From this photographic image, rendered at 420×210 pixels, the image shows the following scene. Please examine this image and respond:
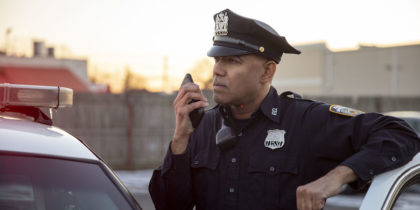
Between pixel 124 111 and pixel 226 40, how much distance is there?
1168cm

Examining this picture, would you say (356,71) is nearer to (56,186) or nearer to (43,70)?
(43,70)

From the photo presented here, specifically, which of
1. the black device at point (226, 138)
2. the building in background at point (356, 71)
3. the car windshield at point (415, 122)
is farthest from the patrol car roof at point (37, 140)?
the building in background at point (356, 71)

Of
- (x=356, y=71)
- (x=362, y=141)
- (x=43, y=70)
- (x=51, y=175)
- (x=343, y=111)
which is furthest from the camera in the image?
(x=356, y=71)

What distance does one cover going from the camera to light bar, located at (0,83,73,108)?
2.92 metres

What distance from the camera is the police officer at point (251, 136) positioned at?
2877mm

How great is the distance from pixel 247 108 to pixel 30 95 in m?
0.97

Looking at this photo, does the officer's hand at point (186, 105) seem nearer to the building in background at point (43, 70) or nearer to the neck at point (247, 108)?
the neck at point (247, 108)

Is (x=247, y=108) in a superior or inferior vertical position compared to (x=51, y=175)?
superior

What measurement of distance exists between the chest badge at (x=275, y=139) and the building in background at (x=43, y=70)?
3045 centimetres

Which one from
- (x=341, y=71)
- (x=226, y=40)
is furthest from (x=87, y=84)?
(x=226, y=40)

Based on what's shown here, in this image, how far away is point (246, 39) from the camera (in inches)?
122

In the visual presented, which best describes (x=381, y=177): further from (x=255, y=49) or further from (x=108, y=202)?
(x=108, y=202)

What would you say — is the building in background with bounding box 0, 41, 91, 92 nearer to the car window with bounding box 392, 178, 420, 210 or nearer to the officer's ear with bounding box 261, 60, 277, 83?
the officer's ear with bounding box 261, 60, 277, 83

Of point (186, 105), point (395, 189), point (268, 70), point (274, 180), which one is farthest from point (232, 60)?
point (395, 189)
